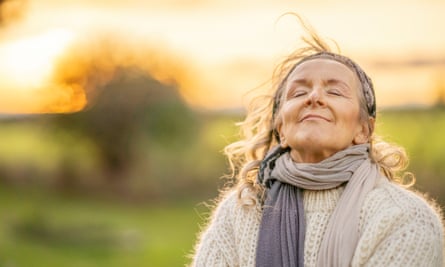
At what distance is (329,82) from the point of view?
3.89 metres

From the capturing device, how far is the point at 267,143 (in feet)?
13.8

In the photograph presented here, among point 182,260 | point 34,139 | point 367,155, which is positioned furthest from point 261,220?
point 34,139

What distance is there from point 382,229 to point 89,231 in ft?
55.5

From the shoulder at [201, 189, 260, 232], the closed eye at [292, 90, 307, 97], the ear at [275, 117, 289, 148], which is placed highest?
the closed eye at [292, 90, 307, 97]

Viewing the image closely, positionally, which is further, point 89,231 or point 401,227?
point 89,231

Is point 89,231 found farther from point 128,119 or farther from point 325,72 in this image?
point 325,72

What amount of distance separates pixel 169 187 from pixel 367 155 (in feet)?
67.6

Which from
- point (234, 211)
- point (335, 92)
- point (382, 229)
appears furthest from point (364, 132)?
point (234, 211)

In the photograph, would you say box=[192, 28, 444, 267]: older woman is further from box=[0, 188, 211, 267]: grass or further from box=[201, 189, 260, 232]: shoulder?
box=[0, 188, 211, 267]: grass

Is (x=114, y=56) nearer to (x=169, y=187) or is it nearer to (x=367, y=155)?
(x=169, y=187)

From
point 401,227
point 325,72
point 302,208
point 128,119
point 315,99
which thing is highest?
point 128,119

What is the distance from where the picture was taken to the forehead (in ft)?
12.8

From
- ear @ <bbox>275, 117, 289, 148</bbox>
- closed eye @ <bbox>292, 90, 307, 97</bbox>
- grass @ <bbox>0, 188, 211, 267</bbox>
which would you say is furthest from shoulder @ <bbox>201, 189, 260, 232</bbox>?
grass @ <bbox>0, 188, 211, 267</bbox>

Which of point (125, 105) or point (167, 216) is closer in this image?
point (167, 216)
